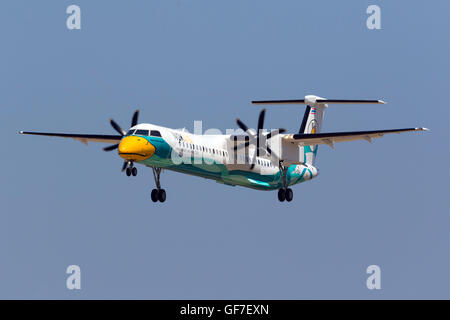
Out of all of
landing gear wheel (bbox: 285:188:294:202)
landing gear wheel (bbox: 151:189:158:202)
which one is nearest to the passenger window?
landing gear wheel (bbox: 151:189:158:202)

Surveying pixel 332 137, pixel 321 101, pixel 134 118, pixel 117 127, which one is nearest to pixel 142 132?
pixel 134 118

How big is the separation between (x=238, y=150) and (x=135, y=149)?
26.0 feet

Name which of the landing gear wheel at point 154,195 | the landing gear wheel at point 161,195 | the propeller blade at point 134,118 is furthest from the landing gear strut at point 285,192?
the propeller blade at point 134,118

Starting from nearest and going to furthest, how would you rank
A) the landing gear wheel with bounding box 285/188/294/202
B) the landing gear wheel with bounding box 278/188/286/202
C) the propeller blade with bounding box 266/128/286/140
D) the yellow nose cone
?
the yellow nose cone
the propeller blade with bounding box 266/128/286/140
the landing gear wheel with bounding box 278/188/286/202
the landing gear wheel with bounding box 285/188/294/202

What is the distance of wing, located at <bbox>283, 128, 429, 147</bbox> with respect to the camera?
148 ft

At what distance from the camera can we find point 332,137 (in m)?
47.0

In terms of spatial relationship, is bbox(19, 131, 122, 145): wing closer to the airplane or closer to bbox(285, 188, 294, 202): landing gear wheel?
the airplane

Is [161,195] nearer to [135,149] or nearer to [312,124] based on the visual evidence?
[135,149]

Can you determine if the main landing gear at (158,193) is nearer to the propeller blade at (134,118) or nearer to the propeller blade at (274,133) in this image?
the propeller blade at (134,118)

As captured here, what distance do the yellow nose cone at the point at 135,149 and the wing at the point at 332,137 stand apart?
979 centimetres

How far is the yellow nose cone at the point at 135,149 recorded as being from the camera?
4147 cm
